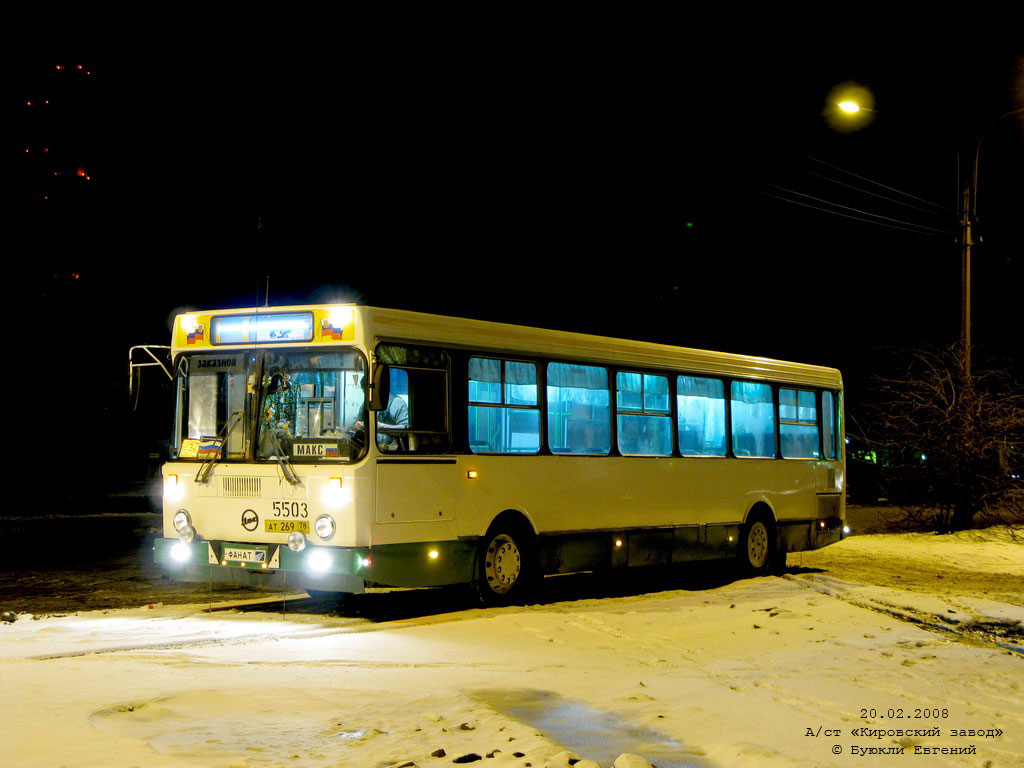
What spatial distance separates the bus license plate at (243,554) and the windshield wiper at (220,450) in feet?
2.58

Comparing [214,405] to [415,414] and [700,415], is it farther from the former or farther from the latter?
[700,415]

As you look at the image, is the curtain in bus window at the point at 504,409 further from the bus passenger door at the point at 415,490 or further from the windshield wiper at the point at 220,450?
the windshield wiper at the point at 220,450

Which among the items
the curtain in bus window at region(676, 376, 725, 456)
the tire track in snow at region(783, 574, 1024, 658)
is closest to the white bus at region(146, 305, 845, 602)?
the curtain in bus window at region(676, 376, 725, 456)

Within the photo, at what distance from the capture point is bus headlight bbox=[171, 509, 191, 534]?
11977 millimetres

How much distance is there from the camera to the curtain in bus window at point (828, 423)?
19.3 m

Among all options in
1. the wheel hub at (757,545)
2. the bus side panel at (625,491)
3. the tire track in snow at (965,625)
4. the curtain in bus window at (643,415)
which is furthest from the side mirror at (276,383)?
the wheel hub at (757,545)

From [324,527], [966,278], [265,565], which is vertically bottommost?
[265,565]

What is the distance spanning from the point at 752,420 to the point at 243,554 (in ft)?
28.5

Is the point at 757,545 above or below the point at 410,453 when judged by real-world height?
below

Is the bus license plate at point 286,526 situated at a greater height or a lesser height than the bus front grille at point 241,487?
lesser

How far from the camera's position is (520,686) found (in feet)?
27.0

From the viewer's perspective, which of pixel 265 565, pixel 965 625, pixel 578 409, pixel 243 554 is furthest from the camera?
pixel 578 409

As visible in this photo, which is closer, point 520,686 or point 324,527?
point 520,686

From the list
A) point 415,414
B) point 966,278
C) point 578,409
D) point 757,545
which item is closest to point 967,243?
point 966,278
